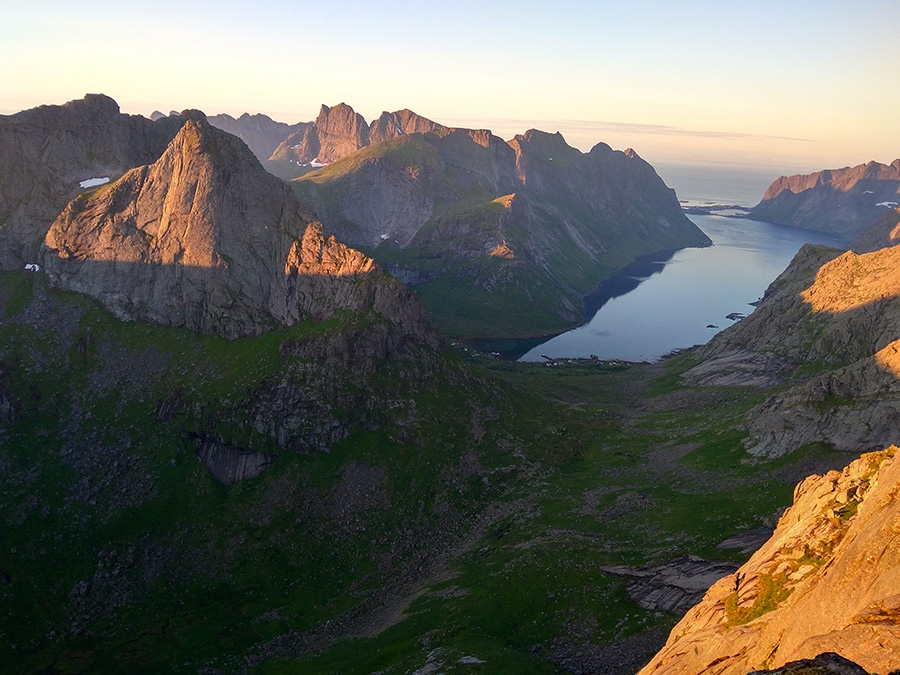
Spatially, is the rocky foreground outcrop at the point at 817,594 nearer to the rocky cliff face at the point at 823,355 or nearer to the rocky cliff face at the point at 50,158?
the rocky cliff face at the point at 823,355

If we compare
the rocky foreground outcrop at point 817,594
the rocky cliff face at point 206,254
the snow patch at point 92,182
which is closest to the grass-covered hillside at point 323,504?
the rocky cliff face at point 206,254

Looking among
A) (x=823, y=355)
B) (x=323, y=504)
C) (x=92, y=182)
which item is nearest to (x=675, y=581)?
(x=323, y=504)

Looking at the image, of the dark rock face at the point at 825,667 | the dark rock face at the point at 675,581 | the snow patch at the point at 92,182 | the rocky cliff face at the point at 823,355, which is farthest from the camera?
the snow patch at the point at 92,182

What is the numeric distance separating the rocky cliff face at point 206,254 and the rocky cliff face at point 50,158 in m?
8.75

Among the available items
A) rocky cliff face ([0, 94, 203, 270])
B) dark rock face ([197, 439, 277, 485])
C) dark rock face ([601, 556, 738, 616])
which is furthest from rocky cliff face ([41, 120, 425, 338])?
dark rock face ([601, 556, 738, 616])

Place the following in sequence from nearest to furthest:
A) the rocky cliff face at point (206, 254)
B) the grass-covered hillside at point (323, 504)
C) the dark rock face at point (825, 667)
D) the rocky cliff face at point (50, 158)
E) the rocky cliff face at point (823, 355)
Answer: the dark rock face at point (825, 667)
the grass-covered hillside at point (323, 504)
the rocky cliff face at point (823, 355)
the rocky cliff face at point (206, 254)
the rocky cliff face at point (50, 158)

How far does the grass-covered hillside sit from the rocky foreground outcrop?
2056cm

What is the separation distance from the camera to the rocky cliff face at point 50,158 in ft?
438

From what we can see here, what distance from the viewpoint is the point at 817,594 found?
1168 inches

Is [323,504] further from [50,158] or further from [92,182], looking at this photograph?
[50,158]

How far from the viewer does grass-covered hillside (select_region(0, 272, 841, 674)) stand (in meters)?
75.2

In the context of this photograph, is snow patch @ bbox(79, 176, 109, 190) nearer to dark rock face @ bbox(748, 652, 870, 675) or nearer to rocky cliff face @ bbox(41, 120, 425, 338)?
rocky cliff face @ bbox(41, 120, 425, 338)

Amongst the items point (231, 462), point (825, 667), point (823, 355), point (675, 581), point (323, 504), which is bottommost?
point (323, 504)

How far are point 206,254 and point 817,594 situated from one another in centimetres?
12031
